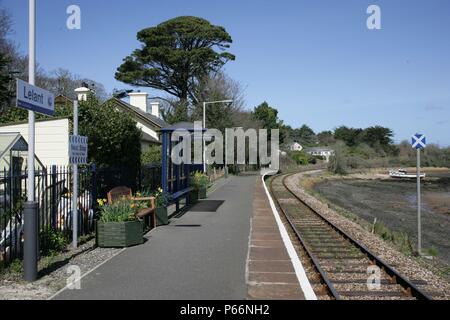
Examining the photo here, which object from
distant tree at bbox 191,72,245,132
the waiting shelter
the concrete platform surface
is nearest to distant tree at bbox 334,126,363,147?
distant tree at bbox 191,72,245,132

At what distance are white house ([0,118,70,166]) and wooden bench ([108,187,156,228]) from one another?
421cm

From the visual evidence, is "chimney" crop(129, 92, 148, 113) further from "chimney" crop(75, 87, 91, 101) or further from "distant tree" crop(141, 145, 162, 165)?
"chimney" crop(75, 87, 91, 101)

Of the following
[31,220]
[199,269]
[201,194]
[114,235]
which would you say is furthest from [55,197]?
[201,194]

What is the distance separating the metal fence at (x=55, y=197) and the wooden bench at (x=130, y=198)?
0.44 m

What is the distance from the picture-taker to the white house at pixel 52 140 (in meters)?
14.5

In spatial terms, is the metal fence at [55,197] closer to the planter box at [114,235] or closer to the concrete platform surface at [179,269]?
the planter box at [114,235]

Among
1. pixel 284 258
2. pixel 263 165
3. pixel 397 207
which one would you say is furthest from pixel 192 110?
pixel 284 258

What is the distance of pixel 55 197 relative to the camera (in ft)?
29.8

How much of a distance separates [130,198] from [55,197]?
2.11m

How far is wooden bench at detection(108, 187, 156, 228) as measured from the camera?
1048 cm

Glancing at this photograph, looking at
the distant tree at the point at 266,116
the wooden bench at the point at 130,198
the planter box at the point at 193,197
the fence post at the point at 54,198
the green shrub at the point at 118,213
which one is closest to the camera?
the fence post at the point at 54,198

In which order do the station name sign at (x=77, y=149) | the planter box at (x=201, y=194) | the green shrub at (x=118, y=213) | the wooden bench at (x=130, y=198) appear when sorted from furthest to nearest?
the planter box at (x=201, y=194), the wooden bench at (x=130, y=198), the green shrub at (x=118, y=213), the station name sign at (x=77, y=149)

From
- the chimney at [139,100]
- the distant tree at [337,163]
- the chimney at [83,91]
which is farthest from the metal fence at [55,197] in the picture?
the distant tree at [337,163]
